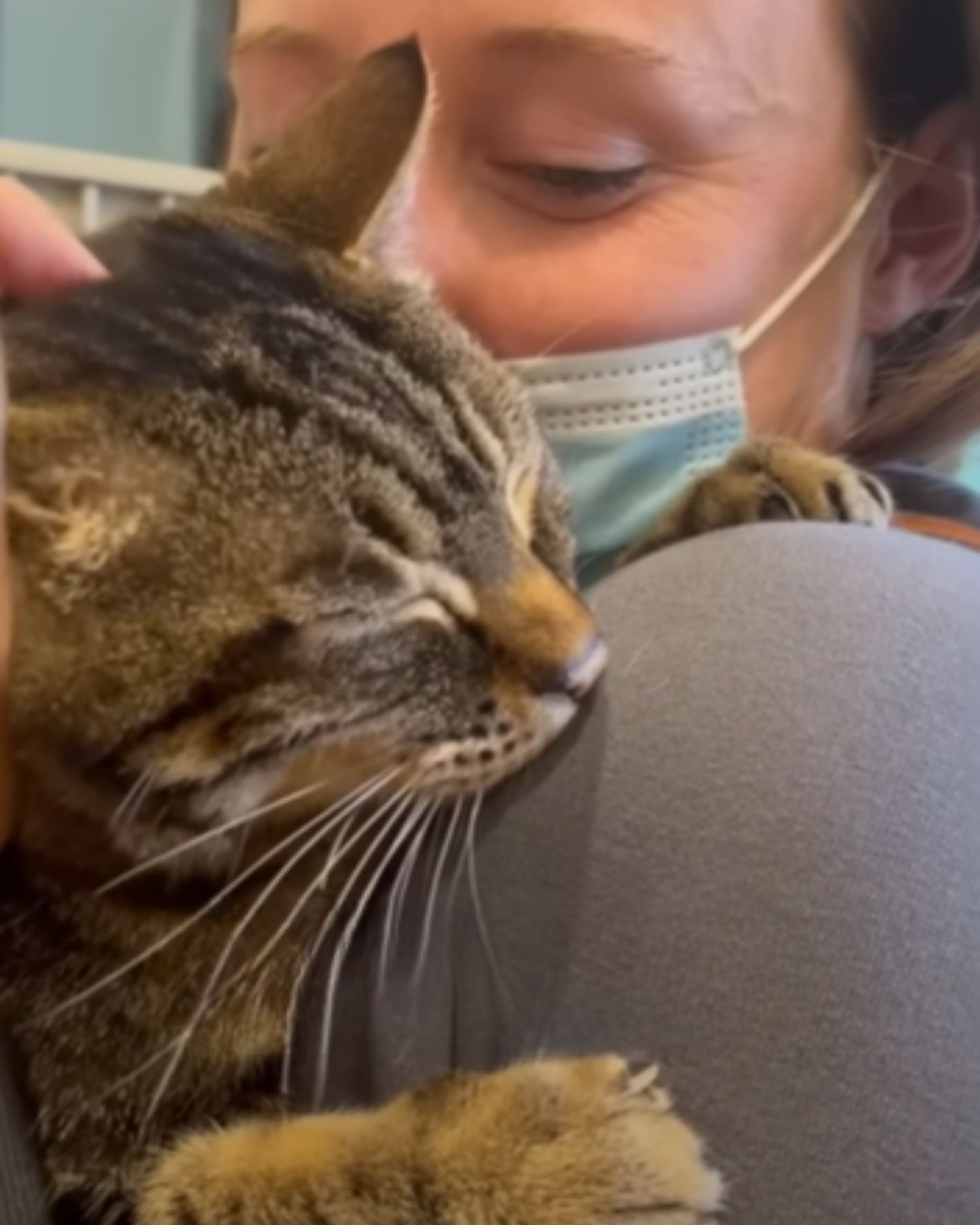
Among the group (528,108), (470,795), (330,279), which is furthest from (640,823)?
(528,108)

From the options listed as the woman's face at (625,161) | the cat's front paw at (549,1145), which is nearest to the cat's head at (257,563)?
the cat's front paw at (549,1145)

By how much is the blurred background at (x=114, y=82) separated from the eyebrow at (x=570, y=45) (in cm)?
90

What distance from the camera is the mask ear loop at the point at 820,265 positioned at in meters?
1.05

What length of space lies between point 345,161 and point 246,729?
12.1 inches

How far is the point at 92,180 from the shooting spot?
1.78 m

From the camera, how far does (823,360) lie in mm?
1105

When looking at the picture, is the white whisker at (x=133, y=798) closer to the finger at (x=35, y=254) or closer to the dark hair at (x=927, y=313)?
the finger at (x=35, y=254)

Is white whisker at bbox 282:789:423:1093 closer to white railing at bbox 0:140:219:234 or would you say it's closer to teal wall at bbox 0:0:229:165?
white railing at bbox 0:140:219:234

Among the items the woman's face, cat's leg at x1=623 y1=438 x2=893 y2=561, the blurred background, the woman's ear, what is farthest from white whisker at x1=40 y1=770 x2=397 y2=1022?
the blurred background

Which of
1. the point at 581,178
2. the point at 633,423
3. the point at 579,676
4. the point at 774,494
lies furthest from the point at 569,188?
the point at 579,676

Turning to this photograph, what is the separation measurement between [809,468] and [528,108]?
0.28 metres

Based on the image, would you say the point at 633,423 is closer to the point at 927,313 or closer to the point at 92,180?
the point at 927,313

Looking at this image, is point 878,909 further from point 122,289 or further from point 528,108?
point 528,108

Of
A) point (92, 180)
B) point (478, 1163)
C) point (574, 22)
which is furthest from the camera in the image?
point (92, 180)
